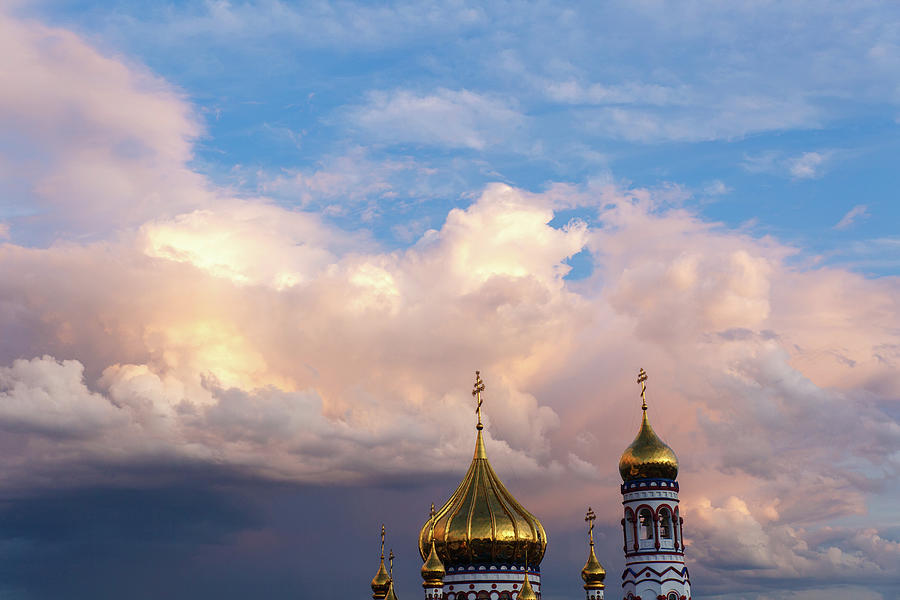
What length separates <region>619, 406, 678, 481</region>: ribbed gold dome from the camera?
58125 millimetres

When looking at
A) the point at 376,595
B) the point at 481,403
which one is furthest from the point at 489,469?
the point at 376,595

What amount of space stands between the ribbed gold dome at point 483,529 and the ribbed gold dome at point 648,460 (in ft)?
18.5

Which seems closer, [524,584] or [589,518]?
[524,584]

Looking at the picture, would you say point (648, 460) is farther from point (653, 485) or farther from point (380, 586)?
point (380, 586)

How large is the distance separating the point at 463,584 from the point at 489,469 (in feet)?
21.2

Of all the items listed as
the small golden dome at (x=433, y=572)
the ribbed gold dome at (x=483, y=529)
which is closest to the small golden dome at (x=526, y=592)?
the ribbed gold dome at (x=483, y=529)

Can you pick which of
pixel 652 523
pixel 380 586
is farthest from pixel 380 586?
pixel 652 523

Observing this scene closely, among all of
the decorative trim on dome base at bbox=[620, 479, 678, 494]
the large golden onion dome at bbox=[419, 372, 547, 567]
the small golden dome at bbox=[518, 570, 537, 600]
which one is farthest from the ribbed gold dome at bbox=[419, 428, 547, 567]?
the decorative trim on dome base at bbox=[620, 479, 678, 494]

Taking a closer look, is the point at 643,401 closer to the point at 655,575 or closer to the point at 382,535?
the point at 655,575

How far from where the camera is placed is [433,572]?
54312mm

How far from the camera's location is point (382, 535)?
60.7m

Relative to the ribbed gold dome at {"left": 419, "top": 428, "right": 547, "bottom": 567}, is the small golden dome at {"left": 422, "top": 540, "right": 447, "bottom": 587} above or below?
below

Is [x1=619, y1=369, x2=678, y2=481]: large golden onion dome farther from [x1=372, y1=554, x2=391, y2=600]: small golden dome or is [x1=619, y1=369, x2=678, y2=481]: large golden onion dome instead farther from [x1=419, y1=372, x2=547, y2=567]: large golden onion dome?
[x1=372, y1=554, x2=391, y2=600]: small golden dome

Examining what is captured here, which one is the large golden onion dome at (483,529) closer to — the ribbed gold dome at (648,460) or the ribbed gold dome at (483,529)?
the ribbed gold dome at (483,529)
